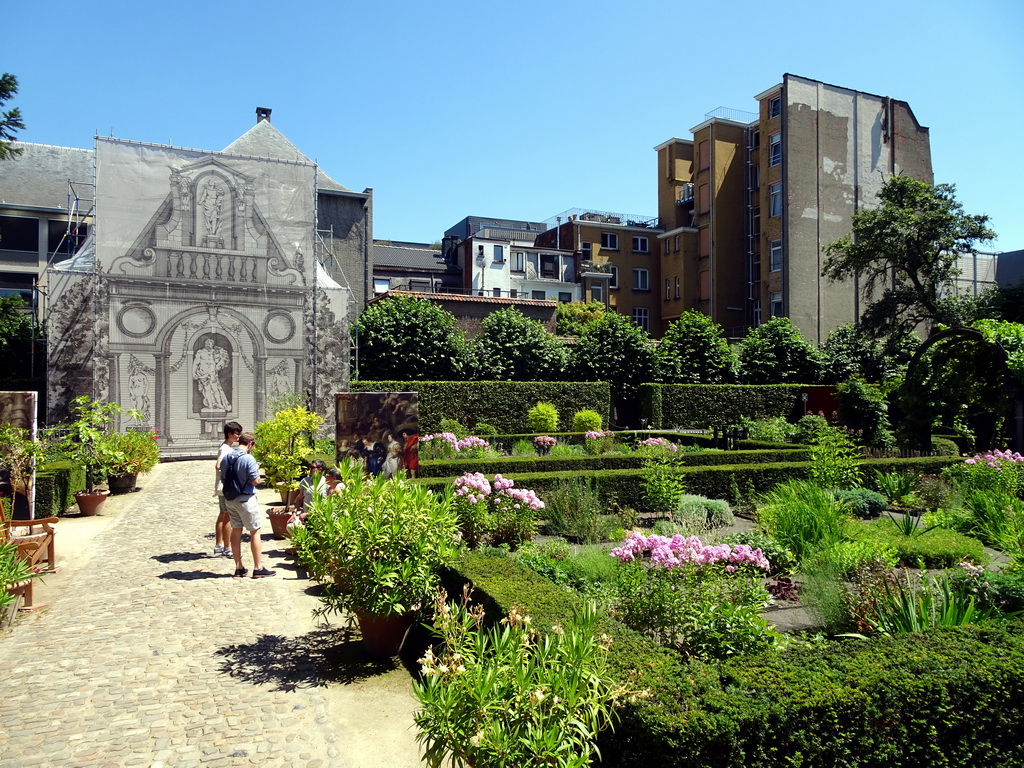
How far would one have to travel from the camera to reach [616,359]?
27.3 metres

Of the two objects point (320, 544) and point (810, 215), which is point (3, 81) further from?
point (810, 215)

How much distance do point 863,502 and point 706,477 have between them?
8.32ft

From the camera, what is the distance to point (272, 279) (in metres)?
21.5

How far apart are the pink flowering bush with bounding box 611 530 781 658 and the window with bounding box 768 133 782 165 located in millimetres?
39315

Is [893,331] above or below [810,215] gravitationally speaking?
below

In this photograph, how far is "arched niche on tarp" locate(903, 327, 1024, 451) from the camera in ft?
46.0

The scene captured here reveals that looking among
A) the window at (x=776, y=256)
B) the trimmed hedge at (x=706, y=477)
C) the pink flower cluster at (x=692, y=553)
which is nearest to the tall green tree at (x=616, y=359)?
→ the trimmed hedge at (x=706, y=477)

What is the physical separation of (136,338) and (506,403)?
11.8 metres

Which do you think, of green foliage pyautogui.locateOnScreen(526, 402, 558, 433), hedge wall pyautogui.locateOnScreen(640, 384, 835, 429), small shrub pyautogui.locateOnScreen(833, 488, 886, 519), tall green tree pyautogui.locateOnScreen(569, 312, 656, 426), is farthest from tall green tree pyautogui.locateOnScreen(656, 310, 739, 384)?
small shrub pyautogui.locateOnScreen(833, 488, 886, 519)

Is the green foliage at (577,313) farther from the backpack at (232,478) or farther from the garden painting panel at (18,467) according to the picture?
the backpack at (232,478)

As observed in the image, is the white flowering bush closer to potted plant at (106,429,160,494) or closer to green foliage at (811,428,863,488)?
green foliage at (811,428,863,488)

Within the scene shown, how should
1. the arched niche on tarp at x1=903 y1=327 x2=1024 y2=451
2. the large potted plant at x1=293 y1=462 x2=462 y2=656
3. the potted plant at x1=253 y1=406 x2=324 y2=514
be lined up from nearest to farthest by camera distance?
the large potted plant at x1=293 y1=462 x2=462 y2=656 < the potted plant at x1=253 y1=406 x2=324 y2=514 < the arched niche on tarp at x1=903 y1=327 x2=1024 y2=451

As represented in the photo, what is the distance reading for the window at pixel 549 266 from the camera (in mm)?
49000

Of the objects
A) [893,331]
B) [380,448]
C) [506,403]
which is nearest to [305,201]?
[506,403]
